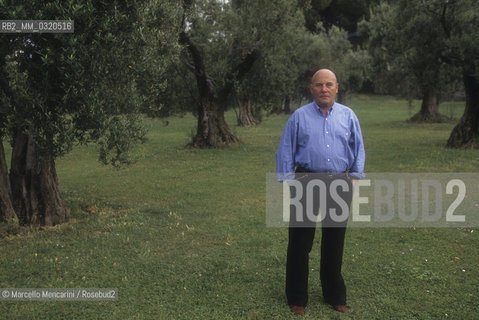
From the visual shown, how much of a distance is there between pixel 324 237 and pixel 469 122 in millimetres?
17066

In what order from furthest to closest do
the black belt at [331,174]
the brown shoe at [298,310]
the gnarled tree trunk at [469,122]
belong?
the gnarled tree trunk at [469,122] < the brown shoe at [298,310] < the black belt at [331,174]

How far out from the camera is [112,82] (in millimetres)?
8383

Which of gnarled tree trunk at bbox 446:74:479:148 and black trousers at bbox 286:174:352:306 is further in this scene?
gnarled tree trunk at bbox 446:74:479:148

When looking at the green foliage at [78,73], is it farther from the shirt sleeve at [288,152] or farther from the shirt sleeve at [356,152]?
the shirt sleeve at [356,152]

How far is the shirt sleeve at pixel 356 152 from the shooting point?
5102mm

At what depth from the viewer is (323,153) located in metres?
4.93

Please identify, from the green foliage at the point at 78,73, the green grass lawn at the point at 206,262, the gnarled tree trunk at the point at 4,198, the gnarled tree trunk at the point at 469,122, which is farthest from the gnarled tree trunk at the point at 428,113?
the gnarled tree trunk at the point at 4,198

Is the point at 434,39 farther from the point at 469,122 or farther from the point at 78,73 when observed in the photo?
the point at 78,73

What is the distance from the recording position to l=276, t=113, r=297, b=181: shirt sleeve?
198 inches

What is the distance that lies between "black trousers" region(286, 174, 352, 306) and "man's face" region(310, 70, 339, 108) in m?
0.80

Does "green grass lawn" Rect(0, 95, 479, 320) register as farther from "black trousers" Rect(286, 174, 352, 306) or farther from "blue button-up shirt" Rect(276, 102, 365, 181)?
"blue button-up shirt" Rect(276, 102, 365, 181)

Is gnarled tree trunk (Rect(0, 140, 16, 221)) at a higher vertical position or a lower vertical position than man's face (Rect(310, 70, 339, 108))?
lower

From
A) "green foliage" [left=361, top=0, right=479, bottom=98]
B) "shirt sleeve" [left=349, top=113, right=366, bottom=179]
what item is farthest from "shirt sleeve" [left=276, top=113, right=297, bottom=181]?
"green foliage" [left=361, top=0, right=479, bottom=98]

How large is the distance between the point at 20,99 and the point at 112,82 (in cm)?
161
